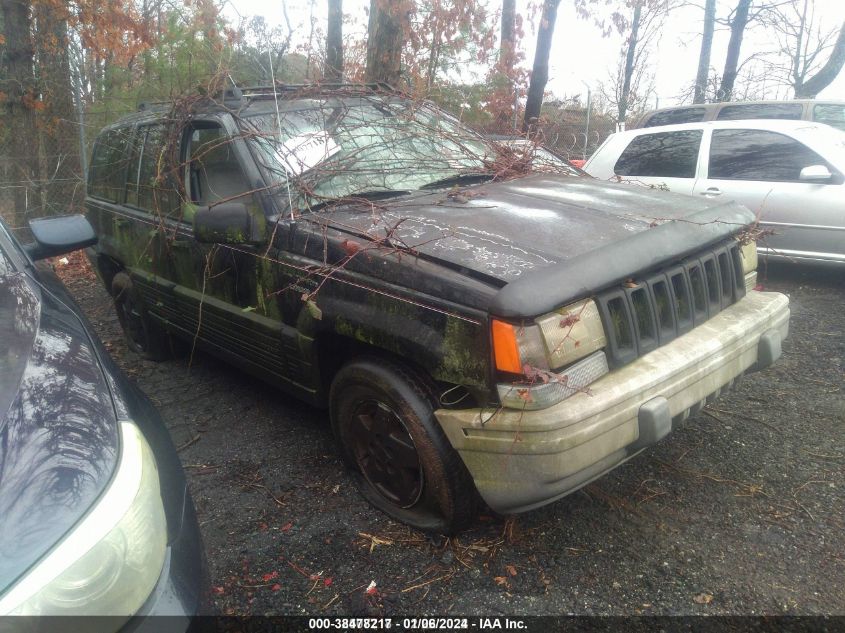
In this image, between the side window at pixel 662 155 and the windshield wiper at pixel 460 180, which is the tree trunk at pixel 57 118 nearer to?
the side window at pixel 662 155

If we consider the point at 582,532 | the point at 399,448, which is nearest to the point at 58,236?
the point at 399,448

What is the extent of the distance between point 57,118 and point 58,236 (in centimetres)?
739

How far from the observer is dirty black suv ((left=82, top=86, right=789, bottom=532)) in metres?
2.39

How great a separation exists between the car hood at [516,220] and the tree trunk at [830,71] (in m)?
11.4

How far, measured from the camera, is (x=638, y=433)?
253 cm

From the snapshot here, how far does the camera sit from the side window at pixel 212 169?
142 inches

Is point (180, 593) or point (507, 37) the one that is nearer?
point (180, 593)

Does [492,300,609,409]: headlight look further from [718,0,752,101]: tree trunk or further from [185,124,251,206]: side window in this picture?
[718,0,752,101]: tree trunk

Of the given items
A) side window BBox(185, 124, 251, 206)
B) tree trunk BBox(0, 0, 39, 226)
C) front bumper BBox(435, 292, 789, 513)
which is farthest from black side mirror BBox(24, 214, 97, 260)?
tree trunk BBox(0, 0, 39, 226)

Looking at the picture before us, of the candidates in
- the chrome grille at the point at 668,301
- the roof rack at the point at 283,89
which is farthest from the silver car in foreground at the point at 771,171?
the chrome grille at the point at 668,301

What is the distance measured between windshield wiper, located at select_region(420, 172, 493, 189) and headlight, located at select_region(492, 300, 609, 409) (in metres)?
1.52

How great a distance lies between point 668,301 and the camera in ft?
9.20

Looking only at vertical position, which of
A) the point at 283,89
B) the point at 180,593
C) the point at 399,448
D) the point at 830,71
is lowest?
the point at 399,448

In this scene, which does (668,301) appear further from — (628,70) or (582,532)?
(628,70)
